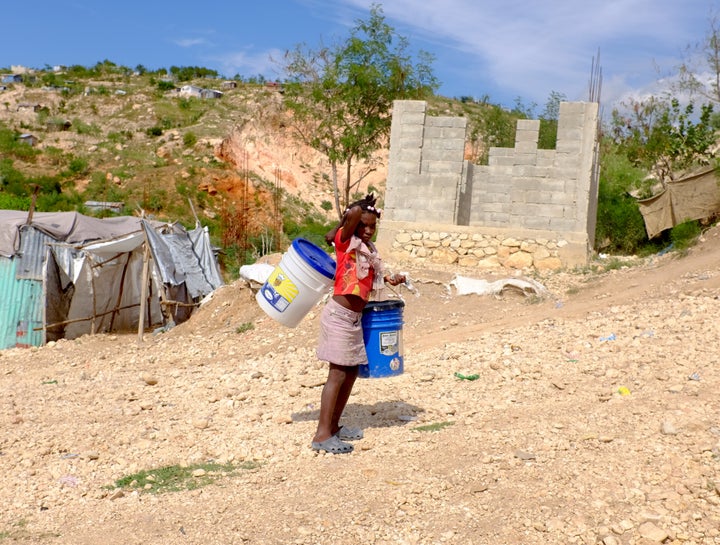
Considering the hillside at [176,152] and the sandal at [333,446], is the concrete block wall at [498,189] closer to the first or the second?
the sandal at [333,446]

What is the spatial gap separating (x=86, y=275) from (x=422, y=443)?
9188mm

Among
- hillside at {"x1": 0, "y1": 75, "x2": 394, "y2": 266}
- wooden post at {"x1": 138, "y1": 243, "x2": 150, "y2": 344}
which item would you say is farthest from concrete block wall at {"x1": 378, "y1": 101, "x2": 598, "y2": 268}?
hillside at {"x1": 0, "y1": 75, "x2": 394, "y2": 266}

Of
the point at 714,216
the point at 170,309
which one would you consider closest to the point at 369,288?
the point at 170,309

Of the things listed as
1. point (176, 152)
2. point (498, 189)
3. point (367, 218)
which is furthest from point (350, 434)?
point (176, 152)

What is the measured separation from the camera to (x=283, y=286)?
445 cm

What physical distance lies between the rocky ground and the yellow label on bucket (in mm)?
888

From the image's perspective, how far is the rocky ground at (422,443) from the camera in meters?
3.30

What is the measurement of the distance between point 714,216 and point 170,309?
918 cm

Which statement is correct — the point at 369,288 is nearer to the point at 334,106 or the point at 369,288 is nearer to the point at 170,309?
the point at 170,309

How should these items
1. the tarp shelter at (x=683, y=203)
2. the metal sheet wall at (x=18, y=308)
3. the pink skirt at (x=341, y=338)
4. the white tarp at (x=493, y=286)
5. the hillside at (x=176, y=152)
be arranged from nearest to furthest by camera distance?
the pink skirt at (x=341, y=338)
the white tarp at (x=493, y=286)
the metal sheet wall at (x=18, y=308)
the tarp shelter at (x=683, y=203)
the hillside at (x=176, y=152)

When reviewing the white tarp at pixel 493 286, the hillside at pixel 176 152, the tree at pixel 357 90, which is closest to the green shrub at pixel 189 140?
the hillside at pixel 176 152

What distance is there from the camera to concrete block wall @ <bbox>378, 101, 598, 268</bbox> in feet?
37.6

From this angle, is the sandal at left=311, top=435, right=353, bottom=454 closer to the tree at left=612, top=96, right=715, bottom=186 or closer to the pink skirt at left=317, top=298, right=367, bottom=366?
the pink skirt at left=317, top=298, right=367, bottom=366

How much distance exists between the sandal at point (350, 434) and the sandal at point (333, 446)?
17 centimetres
